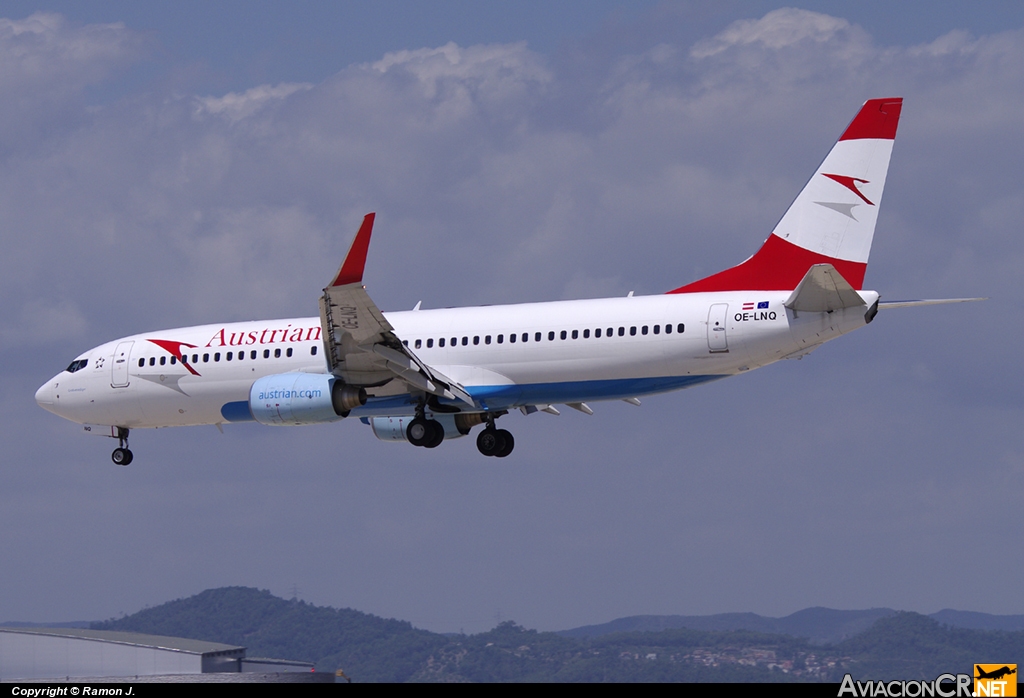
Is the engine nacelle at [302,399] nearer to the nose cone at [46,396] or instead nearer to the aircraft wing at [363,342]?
the aircraft wing at [363,342]

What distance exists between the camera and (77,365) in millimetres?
44156

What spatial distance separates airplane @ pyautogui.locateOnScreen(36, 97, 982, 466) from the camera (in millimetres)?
35438

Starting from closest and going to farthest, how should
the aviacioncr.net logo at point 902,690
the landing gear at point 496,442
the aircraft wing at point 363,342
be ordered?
the aviacioncr.net logo at point 902,690, the aircraft wing at point 363,342, the landing gear at point 496,442

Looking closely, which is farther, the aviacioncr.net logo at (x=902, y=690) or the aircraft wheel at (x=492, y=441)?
the aircraft wheel at (x=492, y=441)

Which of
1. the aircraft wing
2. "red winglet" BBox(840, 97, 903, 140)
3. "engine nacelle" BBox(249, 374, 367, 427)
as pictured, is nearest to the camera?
the aircraft wing

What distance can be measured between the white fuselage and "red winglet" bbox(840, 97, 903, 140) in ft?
15.1

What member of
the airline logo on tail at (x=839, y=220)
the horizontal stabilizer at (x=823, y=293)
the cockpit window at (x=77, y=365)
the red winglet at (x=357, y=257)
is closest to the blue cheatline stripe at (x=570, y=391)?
the airline logo on tail at (x=839, y=220)

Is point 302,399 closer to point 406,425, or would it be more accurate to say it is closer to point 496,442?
point 406,425

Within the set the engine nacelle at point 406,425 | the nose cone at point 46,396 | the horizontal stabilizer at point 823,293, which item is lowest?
the engine nacelle at point 406,425

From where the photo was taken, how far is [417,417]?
1576 inches

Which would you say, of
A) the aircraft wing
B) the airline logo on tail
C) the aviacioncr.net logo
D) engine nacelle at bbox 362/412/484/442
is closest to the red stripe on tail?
the airline logo on tail

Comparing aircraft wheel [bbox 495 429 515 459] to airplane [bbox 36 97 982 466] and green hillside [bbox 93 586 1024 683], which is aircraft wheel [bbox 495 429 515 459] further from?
green hillside [bbox 93 586 1024 683]

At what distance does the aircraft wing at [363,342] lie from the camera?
34.8 m

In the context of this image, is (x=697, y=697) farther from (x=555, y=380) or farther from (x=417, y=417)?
(x=417, y=417)
